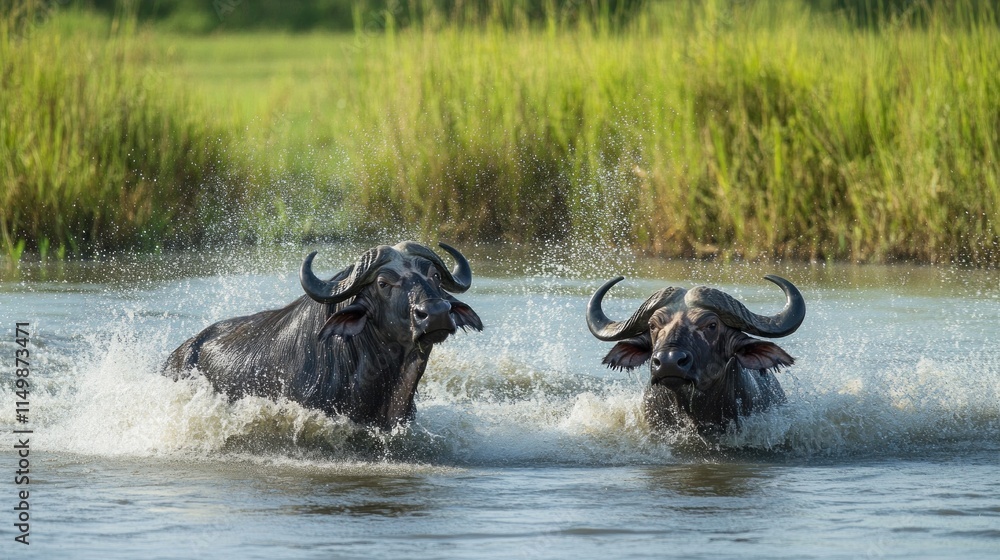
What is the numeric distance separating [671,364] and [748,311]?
765mm

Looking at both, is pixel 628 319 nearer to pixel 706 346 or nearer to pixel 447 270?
pixel 706 346

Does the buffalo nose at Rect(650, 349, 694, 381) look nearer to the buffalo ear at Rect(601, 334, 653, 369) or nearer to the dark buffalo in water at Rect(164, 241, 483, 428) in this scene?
the buffalo ear at Rect(601, 334, 653, 369)

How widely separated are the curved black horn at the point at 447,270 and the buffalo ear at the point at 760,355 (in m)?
1.42

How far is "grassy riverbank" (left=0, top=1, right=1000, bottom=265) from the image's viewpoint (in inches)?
531

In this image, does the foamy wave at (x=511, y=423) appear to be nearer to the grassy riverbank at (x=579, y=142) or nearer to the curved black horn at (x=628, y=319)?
the curved black horn at (x=628, y=319)

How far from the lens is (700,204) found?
14227 mm

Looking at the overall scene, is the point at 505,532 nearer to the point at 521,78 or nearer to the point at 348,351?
the point at 348,351

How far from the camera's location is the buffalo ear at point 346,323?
293 inches

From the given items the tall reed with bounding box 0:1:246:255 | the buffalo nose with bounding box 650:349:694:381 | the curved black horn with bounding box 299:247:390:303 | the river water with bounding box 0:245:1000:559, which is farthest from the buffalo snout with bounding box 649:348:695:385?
the tall reed with bounding box 0:1:246:255

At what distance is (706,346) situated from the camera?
24.5 feet

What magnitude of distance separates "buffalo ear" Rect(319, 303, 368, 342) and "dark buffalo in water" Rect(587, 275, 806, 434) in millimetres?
1267

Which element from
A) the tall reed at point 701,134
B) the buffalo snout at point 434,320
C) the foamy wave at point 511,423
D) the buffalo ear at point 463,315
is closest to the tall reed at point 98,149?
the tall reed at point 701,134

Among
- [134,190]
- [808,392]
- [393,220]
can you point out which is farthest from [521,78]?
[808,392]

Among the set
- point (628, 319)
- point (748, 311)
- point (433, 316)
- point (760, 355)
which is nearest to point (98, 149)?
point (628, 319)
